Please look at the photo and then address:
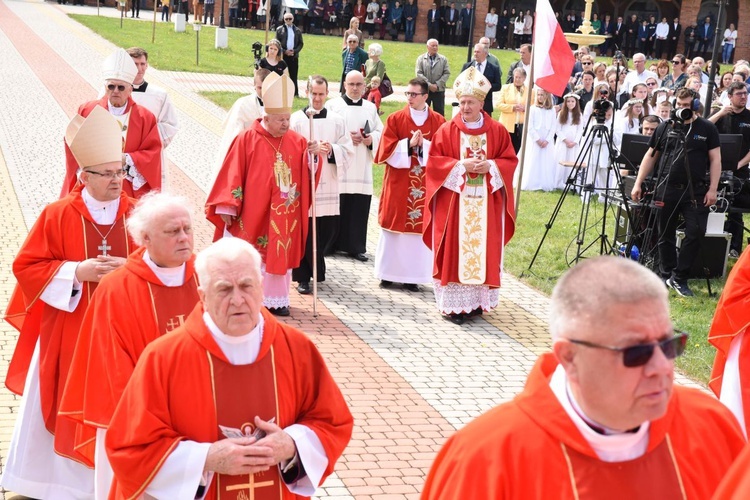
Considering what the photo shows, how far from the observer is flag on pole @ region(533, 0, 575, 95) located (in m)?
12.6

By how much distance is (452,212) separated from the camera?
10.3 metres

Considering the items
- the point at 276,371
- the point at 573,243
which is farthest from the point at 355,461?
the point at 573,243

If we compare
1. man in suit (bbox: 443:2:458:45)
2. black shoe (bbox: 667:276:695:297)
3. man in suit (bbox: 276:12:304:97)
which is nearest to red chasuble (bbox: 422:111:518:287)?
black shoe (bbox: 667:276:695:297)

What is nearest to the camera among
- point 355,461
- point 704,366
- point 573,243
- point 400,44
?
point 355,461

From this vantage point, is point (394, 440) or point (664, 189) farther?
point (664, 189)

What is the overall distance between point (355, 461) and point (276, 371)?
9.54ft

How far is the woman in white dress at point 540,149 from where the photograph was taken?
18.0 metres

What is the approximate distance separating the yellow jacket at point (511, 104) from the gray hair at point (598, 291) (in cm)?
1520

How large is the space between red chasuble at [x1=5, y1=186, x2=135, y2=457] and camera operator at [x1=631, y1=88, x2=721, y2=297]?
7233mm

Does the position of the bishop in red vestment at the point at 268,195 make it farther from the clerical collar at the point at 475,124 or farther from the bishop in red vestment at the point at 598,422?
the bishop in red vestment at the point at 598,422

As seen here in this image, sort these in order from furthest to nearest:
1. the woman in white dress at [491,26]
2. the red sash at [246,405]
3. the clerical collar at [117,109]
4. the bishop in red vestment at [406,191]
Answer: the woman in white dress at [491,26] → the bishop in red vestment at [406,191] → the clerical collar at [117,109] → the red sash at [246,405]

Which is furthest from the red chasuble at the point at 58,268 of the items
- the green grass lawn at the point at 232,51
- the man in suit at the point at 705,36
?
the man in suit at the point at 705,36

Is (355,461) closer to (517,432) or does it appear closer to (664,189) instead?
(517,432)

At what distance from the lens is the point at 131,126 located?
31.9 feet
